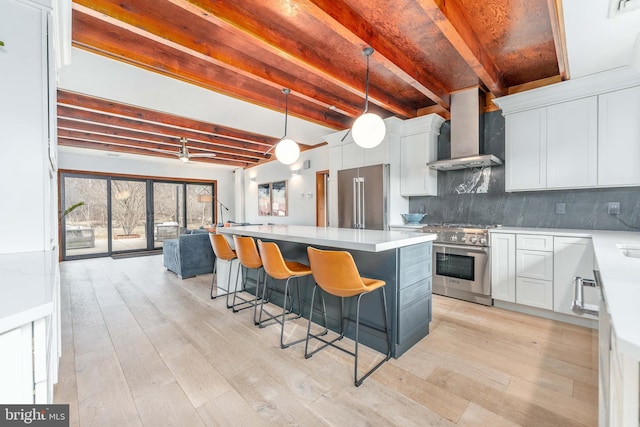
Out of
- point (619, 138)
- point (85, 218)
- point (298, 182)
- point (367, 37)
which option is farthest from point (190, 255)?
point (619, 138)

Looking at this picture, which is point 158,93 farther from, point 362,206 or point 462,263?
point 462,263

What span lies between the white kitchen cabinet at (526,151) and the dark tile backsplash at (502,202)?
263 millimetres

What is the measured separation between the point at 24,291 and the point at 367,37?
8.73ft

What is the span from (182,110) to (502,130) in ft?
14.5

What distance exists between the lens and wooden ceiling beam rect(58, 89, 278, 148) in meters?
3.59

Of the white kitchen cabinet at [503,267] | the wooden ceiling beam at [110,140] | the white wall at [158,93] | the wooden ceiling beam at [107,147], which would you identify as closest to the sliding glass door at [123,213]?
the wooden ceiling beam at [107,147]

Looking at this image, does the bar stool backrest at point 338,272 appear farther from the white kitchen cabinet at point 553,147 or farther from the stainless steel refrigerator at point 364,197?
the white kitchen cabinet at point 553,147

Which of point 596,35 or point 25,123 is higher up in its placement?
point 596,35

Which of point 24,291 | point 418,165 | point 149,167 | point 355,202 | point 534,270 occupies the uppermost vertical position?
point 149,167

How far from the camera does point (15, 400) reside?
0.67 meters

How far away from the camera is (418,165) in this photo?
162 inches

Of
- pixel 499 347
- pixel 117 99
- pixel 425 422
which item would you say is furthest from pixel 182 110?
pixel 499 347

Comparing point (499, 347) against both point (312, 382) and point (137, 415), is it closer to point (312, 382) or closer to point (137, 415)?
point (312, 382)

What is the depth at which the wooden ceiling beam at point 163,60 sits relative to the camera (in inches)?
90.7
